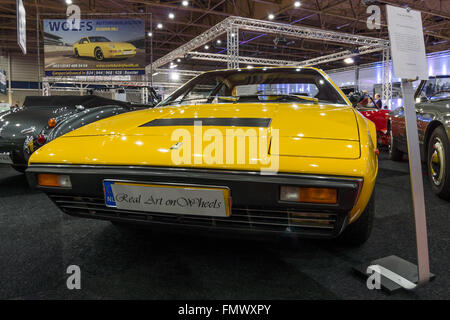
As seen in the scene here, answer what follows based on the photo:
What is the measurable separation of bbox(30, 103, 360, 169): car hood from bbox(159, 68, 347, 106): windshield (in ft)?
1.28

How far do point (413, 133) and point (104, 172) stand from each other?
1.25 meters

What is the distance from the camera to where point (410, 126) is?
4.17 feet

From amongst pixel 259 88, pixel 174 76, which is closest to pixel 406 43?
pixel 259 88

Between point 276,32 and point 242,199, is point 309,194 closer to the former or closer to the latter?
point 242,199

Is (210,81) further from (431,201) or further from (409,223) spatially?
(431,201)

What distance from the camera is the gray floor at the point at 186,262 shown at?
120 centimetres

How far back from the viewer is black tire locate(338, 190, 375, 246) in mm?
1481

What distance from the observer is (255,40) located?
14.9 meters

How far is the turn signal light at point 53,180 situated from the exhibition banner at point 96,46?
660 cm

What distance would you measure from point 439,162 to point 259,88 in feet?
5.40

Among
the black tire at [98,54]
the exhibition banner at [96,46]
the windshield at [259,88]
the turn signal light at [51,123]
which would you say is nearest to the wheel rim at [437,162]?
the windshield at [259,88]

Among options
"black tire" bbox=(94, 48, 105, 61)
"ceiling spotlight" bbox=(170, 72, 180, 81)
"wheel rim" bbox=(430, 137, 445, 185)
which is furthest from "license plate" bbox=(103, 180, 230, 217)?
"ceiling spotlight" bbox=(170, 72, 180, 81)

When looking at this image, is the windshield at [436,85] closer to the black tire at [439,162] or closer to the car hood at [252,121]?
the black tire at [439,162]
